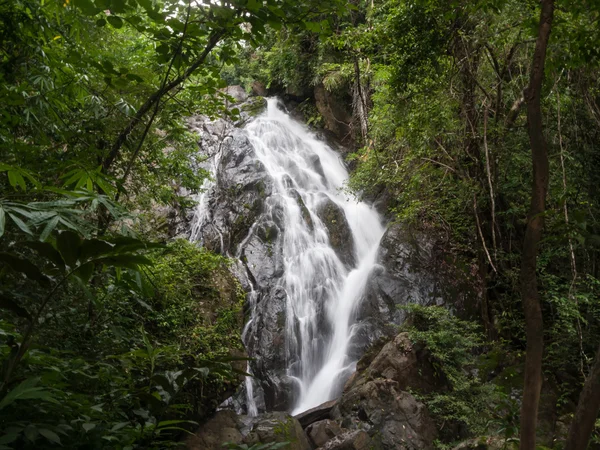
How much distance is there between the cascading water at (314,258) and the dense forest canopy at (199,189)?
5.58 ft

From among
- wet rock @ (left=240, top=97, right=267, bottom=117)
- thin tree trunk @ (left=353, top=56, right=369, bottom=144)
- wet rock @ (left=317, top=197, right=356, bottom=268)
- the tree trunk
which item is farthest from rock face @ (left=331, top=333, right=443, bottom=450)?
wet rock @ (left=240, top=97, right=267, bottom=117)

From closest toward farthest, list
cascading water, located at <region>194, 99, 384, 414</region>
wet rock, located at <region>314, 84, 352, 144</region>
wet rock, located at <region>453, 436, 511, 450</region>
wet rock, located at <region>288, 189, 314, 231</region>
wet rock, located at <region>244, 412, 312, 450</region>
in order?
wet rock, located at <region>453, 436, 511, 450</region> → wet rock, located at <region>244, 412, 312, 450</region> → cascading water, located at <region>194, 99, 384, 414</region> → wet rock, located at <region>288, 189, 314, 231</region> → wet rock, located at <region>314, 84, 352, 144</region>

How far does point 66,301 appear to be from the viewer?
2.65m

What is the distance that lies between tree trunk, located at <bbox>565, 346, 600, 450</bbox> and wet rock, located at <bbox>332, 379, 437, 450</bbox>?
4.60 meters

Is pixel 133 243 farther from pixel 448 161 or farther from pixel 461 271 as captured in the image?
pixel 461 271

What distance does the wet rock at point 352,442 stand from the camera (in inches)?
217

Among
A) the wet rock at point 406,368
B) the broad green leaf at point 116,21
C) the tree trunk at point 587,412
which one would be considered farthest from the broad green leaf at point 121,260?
the wet rock at point 406,368

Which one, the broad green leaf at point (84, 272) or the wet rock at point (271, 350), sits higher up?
the wet rock at point (271, 350)

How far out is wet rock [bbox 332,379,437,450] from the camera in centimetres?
583

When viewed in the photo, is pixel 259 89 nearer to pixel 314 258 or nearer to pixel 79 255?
pixel 314 258

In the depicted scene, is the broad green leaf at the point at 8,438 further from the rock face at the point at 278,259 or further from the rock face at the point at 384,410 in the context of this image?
the rock face at the point at 278,259

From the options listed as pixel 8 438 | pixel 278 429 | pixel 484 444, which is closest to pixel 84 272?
pixel 8 438

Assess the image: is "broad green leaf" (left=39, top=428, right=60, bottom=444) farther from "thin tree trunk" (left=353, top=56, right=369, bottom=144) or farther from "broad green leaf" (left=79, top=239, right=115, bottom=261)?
"thin tree trunk" (left=353, top=56, right=369, bottom=144)

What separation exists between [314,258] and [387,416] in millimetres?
4868
